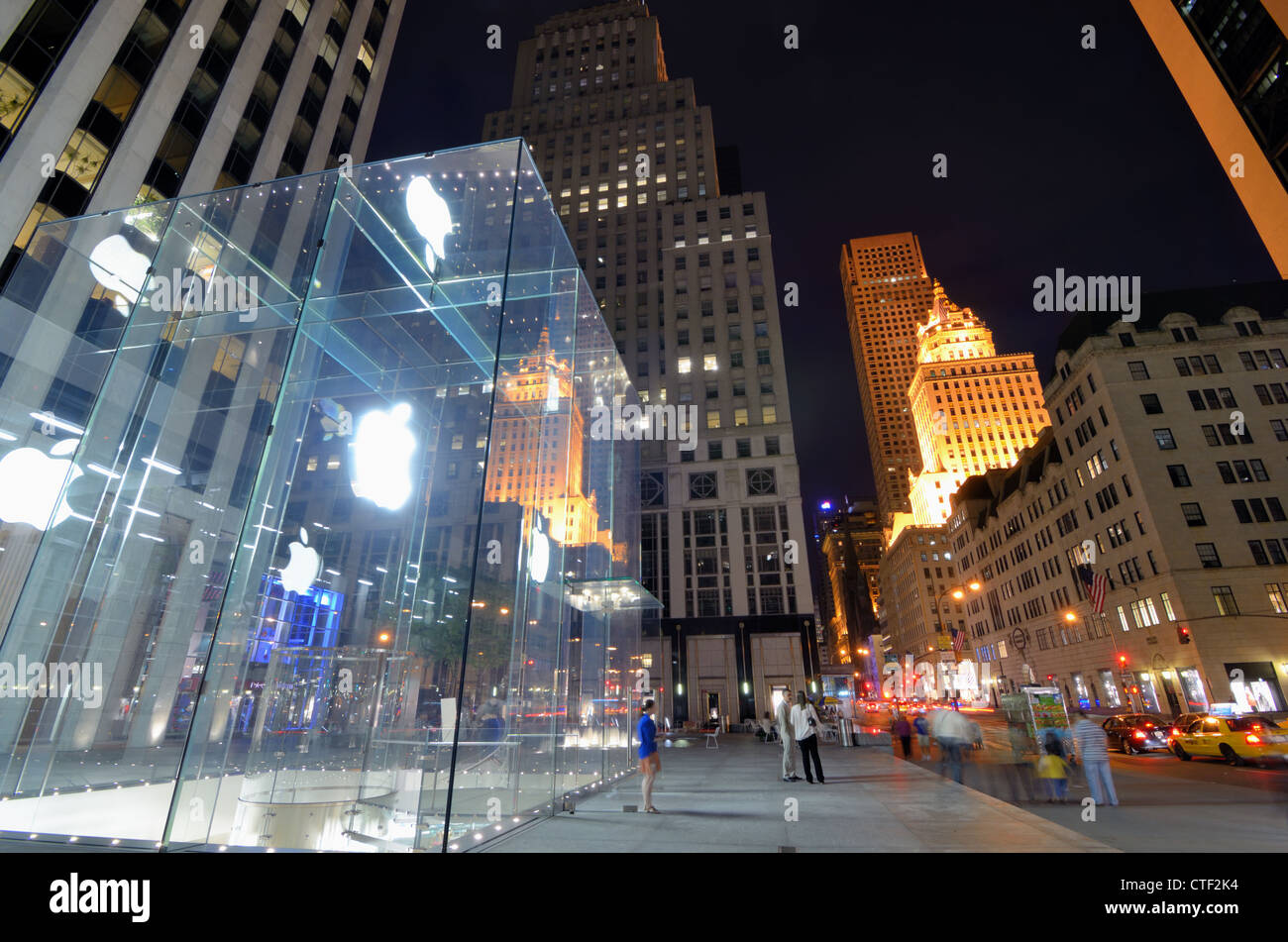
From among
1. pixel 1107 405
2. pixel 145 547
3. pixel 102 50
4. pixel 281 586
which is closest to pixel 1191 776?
pixel 281 586

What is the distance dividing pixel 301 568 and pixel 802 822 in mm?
8275

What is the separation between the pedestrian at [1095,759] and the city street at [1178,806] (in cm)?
33

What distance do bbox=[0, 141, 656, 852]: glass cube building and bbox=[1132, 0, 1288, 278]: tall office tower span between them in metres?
11.4

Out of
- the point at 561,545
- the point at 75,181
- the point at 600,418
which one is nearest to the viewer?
the point at 561,545

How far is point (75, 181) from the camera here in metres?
19.2

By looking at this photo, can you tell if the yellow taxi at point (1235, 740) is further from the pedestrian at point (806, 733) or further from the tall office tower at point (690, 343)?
the tall office tower at point (690, 343)

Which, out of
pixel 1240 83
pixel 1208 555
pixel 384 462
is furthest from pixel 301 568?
pixel 1208 555

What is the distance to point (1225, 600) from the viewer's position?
121 feet

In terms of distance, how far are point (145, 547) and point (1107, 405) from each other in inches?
2242

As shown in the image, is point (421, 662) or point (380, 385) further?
point (380, 385)

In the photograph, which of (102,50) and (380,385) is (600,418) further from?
(102,50)

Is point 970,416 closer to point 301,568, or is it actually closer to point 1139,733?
point 1139,733

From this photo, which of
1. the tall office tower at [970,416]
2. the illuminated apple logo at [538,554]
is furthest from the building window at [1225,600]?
the tall office tower at [970,416]

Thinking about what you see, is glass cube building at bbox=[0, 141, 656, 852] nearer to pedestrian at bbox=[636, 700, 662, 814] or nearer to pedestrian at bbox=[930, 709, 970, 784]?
pedestrian at bbox=[636, 700, 662, 814]
